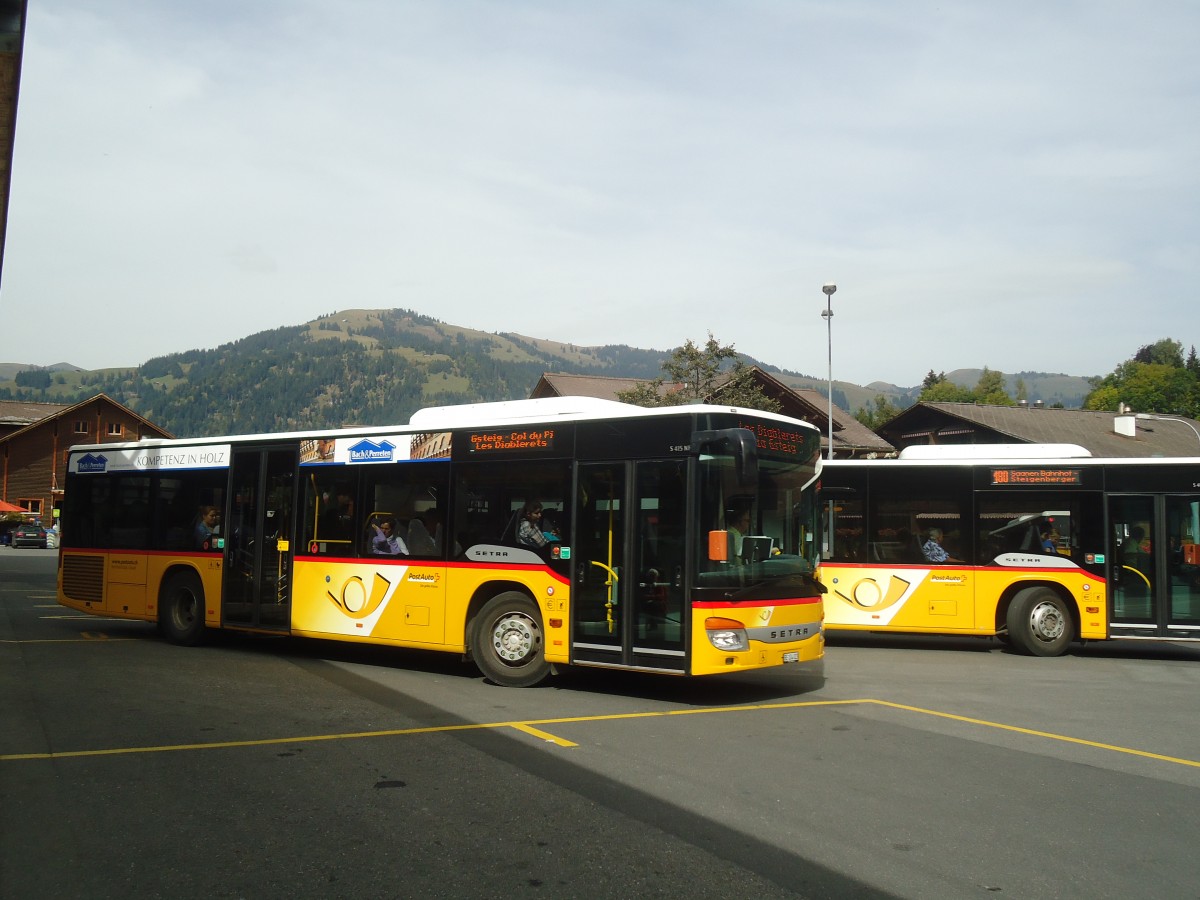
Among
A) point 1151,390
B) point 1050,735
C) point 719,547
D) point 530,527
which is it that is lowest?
point 1050,735

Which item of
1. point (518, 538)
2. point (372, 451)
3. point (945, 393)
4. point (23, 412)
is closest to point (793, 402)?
point (372, 451)

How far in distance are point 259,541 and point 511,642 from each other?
4.63m

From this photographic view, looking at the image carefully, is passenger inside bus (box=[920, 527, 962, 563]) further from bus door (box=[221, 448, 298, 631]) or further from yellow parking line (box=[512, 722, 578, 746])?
bus door (box=[221, 448, 298, 631])

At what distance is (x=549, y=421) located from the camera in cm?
1174

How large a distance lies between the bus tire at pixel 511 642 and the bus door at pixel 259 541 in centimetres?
349

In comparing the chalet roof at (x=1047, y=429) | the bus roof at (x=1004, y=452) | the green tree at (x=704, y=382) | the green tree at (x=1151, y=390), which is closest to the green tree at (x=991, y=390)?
the green tree at (x=1151, y=390)

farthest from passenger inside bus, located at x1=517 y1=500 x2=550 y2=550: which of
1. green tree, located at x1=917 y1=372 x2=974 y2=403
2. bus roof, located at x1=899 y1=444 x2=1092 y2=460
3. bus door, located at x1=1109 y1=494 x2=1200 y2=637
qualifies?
green tree, located at x1=917 y1=372 x2=974 y2=403

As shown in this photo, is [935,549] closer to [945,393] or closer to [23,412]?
[23,412]

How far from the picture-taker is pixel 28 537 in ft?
192

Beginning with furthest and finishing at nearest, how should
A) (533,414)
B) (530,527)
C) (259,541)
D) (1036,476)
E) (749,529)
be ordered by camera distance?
(1036,476)
(259,541)
(533,414)
(530,527)
(749,529)

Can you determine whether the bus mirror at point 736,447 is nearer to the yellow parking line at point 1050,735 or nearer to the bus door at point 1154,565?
the yellow parking line at point 1050,735

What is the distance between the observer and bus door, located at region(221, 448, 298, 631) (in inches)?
550

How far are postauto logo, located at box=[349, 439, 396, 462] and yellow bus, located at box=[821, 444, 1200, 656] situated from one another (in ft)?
23.6

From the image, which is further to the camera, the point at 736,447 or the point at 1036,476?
the point at 1036,476
